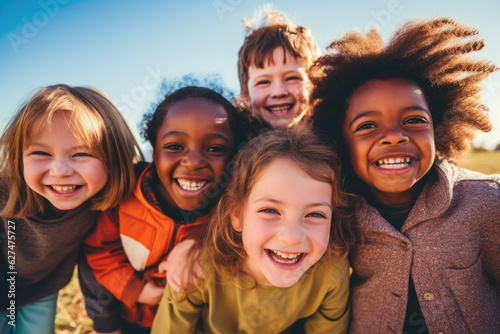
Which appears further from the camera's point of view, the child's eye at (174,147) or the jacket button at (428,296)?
the child's eye at (174,147)

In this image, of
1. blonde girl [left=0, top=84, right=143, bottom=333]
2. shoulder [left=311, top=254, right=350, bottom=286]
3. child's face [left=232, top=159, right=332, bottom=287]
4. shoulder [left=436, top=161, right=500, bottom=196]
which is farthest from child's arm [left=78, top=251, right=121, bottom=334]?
shoulder [left=436, top=161, right=500, bottom=196]

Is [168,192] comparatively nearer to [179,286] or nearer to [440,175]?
[179,286]

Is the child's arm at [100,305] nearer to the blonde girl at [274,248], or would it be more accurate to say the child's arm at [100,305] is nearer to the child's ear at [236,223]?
the blonde girl at [274,248]

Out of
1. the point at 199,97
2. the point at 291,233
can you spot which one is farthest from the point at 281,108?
the point at 291,233

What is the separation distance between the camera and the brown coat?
1752mm

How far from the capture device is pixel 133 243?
2.17m

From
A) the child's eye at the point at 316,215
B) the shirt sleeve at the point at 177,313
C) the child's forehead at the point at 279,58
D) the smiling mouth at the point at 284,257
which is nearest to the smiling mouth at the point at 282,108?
the child's forehead at the point at 279,58

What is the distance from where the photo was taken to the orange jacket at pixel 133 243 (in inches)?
84.1

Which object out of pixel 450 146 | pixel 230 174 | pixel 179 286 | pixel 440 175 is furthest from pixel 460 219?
pixel 179 286

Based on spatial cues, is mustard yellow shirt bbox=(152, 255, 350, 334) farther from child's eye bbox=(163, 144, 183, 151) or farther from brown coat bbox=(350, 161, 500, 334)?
child's eye bbox=(163, 144, 183, 151)

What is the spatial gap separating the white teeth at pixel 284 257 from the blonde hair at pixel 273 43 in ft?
5.95

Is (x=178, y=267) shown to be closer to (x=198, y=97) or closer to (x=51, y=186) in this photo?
(x=51, y=186)

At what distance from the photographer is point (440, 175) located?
1.84 meters

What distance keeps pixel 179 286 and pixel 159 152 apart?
2.97 feet
